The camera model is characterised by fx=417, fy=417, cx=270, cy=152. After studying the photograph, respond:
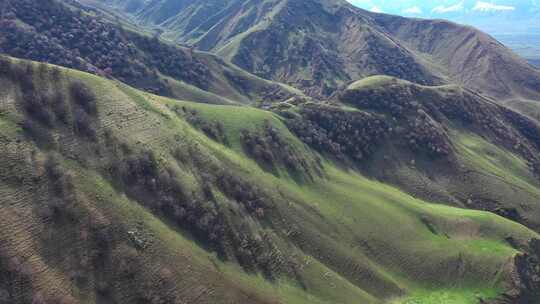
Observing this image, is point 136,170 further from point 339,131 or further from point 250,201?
point 339,131

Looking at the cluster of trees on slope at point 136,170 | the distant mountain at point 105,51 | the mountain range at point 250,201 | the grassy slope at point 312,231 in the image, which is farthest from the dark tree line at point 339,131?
the distant mountain at point 105,51

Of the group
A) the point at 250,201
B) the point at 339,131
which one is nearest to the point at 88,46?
the point at 339,131

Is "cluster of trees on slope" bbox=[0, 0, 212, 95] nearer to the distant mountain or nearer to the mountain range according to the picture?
the distant mountain

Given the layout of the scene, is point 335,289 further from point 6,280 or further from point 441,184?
point 441,184

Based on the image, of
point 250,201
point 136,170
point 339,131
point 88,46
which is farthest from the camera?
point 88,46

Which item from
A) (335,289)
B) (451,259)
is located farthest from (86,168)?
(451,259)

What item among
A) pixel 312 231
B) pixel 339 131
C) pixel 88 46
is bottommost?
pixel 88 46

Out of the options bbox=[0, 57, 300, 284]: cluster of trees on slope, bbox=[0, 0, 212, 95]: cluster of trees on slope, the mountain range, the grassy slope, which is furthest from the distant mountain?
bbox=[0, 57, 300, 284]: cluster of trees on slope

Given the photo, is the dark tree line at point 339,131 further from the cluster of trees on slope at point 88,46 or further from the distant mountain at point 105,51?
the cluster of trees on slope at point 88,46
